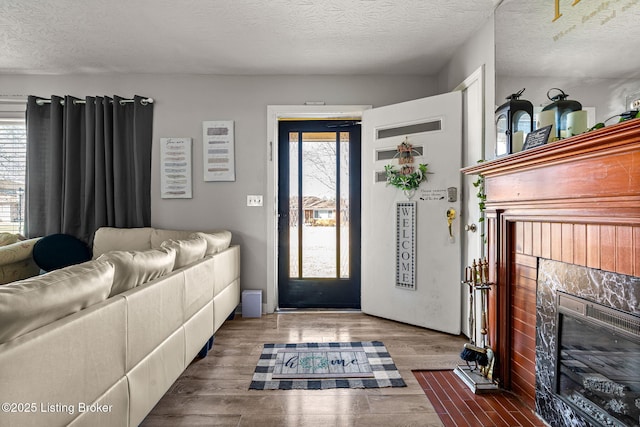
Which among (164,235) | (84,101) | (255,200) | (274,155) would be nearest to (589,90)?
(274,155)

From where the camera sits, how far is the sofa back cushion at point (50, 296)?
1008mm

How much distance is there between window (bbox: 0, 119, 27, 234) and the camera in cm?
396

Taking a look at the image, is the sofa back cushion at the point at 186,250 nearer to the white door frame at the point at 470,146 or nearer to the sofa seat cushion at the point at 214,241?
the sofa seat cushion at the point at 214,241

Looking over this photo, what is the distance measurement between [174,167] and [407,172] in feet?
7.72

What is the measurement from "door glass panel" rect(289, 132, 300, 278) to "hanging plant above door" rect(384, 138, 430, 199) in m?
1.14

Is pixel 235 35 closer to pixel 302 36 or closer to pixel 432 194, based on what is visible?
pixel 302 36

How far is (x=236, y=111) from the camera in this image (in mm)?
3928

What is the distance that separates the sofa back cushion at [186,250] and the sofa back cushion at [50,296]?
0.77 metres

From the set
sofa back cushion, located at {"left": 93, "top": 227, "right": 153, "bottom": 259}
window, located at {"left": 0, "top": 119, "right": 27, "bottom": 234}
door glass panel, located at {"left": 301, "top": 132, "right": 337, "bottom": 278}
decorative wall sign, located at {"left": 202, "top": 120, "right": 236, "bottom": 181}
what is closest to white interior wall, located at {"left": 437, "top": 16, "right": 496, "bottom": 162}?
door glass panel, located at {"left": 301, "top": 132, "right": 337, "bottom": 278}

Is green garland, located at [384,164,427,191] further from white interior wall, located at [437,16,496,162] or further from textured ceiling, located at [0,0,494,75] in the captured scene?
textured ceiling, located at [0,0,494,75]

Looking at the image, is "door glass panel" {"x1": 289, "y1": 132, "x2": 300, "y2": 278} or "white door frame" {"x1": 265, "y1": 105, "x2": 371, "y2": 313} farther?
"door glass panel" {"x1": 289, "y1": 132, "x2": 300, "y2": 278}

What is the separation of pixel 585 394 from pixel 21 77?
17.3ft

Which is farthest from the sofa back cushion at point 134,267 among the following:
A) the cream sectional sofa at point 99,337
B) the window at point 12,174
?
the window at point 12,174

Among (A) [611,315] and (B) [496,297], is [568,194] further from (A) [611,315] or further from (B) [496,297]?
(B) [496,297]
